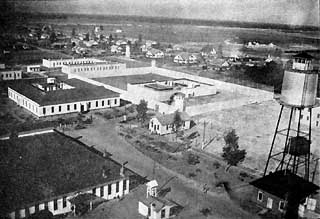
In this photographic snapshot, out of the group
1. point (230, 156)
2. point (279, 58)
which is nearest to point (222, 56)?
point (279, 58)

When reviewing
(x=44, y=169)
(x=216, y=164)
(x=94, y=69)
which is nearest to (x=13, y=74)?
(x=94, y=69)

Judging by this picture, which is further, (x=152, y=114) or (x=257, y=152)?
(x=152, y=114)

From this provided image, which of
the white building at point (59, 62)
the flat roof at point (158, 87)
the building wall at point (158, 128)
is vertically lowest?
the building wall at point (158, 128)

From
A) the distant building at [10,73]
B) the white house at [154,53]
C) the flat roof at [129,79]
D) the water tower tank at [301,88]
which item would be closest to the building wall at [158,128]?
the water tower tank at [301,88]

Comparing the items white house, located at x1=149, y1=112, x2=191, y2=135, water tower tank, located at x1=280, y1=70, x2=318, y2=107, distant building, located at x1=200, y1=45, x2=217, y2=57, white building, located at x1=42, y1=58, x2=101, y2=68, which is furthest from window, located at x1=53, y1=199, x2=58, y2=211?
distant building, located at x1=200, y1=45, x2=217, y2=57

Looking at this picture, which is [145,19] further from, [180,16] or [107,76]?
[107,76]

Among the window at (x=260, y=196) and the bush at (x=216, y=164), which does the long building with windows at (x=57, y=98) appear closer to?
the bush at (x=216, y=164)

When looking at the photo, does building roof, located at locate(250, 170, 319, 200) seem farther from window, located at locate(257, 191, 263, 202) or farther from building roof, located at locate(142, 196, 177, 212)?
building roof, located at locate(142, 196, 177, 212)
